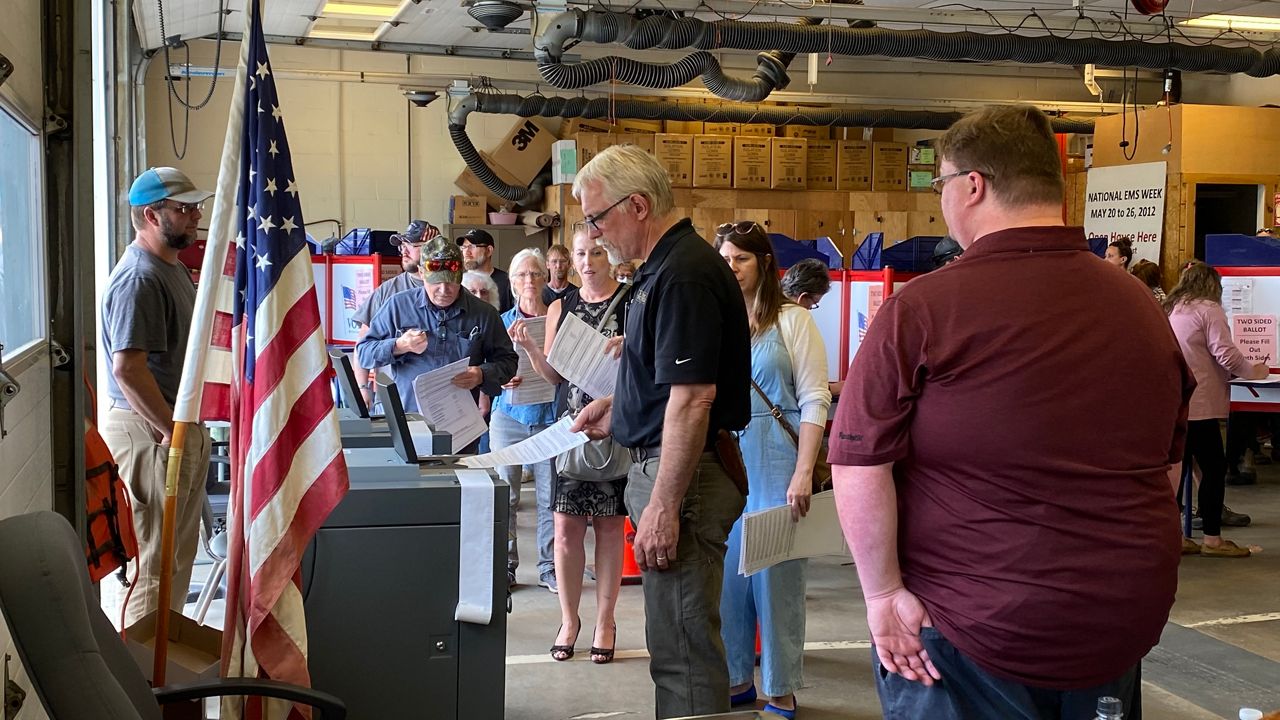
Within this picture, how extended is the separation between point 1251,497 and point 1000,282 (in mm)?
7779

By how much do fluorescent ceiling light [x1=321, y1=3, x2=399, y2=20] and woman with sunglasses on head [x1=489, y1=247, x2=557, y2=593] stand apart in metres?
6.26

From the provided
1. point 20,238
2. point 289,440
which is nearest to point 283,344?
point 289,440

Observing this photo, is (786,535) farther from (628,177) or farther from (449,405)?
(449,405)

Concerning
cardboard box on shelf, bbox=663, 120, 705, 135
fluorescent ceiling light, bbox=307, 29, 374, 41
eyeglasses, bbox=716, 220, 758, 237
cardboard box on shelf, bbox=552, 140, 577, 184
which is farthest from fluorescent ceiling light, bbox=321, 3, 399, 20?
eyeglasses, bbox=716, 220, 758, 237

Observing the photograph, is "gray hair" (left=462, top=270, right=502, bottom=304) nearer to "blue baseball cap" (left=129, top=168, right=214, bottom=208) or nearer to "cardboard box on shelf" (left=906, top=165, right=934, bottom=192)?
"blue baseball cap" (left=129, top=168, right=214, bottom=208)

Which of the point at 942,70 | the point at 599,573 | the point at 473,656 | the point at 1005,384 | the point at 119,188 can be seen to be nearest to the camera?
the point at 1005,384

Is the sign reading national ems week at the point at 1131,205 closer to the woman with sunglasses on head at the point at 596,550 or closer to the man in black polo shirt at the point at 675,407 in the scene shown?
the woman with sunglasses on head at the point at 596,550

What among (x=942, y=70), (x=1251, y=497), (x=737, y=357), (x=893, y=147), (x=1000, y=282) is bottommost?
(x=1251, y=497)

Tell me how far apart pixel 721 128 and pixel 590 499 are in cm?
922

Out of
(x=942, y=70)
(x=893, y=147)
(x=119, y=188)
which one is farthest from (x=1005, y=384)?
(x=942, y=70)

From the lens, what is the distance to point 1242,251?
775cm

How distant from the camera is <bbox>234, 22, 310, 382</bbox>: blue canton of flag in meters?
2.55

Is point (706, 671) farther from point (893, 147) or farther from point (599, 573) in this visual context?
point (893, 147)

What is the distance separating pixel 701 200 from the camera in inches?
486
